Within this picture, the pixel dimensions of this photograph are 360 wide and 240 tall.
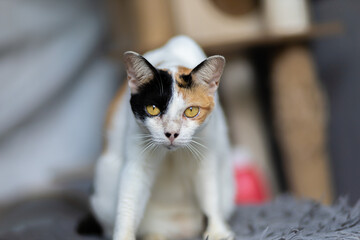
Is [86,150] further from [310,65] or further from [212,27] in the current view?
[310,65]

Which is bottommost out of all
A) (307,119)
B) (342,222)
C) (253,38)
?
(342,222)

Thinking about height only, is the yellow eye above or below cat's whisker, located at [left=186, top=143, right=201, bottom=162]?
above

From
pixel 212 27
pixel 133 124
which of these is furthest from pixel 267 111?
pixel 133 124

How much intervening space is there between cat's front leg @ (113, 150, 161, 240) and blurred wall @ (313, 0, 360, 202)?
119 cm

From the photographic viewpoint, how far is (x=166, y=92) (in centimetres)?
83

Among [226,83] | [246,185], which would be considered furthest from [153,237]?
[226,83]

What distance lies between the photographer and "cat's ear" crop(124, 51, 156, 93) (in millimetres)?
826

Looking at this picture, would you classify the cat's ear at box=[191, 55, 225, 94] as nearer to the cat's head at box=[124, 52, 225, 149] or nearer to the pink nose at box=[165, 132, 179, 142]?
the cat's head at box=[124, 52, 225, 149]

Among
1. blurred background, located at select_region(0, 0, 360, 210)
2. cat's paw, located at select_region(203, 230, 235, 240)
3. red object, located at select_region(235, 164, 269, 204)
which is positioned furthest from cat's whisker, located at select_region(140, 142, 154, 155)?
red object, located at select_region(235, 164, 269, 204)

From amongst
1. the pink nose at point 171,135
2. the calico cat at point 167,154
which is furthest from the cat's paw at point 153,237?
the pink nose at point 171,135

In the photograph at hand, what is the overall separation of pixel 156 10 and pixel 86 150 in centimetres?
114

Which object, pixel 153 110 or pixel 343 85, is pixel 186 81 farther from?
pixel 343 85

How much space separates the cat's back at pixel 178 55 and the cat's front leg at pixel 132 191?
234 mm

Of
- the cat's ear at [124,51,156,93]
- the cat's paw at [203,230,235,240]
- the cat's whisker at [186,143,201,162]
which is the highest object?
the cat's ear at [124,51,156,93]
